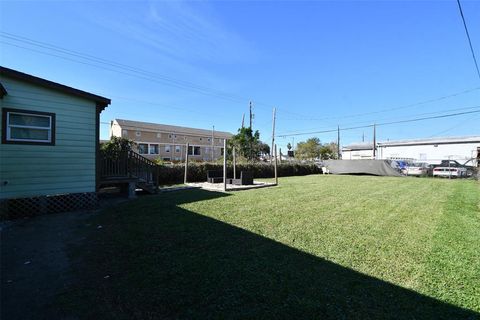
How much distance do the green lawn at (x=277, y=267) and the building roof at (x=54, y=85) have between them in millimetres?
3666

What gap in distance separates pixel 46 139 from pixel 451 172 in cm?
2685

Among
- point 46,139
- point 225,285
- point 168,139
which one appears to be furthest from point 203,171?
point 168,139

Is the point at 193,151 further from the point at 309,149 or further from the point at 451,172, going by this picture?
the point at 451,172

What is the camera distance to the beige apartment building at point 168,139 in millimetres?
37406

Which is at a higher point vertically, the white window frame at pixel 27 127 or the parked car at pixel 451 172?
the white window frame at pixel 27 127

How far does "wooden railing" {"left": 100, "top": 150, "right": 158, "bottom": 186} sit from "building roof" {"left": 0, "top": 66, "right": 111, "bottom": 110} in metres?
1.74

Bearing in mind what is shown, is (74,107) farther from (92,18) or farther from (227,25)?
(227,25)

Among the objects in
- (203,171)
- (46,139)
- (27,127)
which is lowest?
(203,171)

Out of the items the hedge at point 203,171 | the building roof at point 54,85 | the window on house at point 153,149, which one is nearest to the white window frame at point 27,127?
the building roof at point 54,85

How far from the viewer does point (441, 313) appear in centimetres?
238

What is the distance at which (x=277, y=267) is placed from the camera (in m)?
3.38

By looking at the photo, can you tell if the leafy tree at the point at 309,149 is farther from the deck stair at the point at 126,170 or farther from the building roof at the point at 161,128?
the deck stair at the point at 126,170

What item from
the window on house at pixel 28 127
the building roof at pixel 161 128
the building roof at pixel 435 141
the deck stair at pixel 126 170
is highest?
the building roof at pixel 161 128

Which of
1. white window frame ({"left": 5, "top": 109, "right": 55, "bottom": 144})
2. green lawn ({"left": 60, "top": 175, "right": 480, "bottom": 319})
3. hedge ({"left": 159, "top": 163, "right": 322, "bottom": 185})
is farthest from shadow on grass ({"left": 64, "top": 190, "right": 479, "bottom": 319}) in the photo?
hedge ({"left": 159, "top": 163, "right": 322, "bottom": 185})
